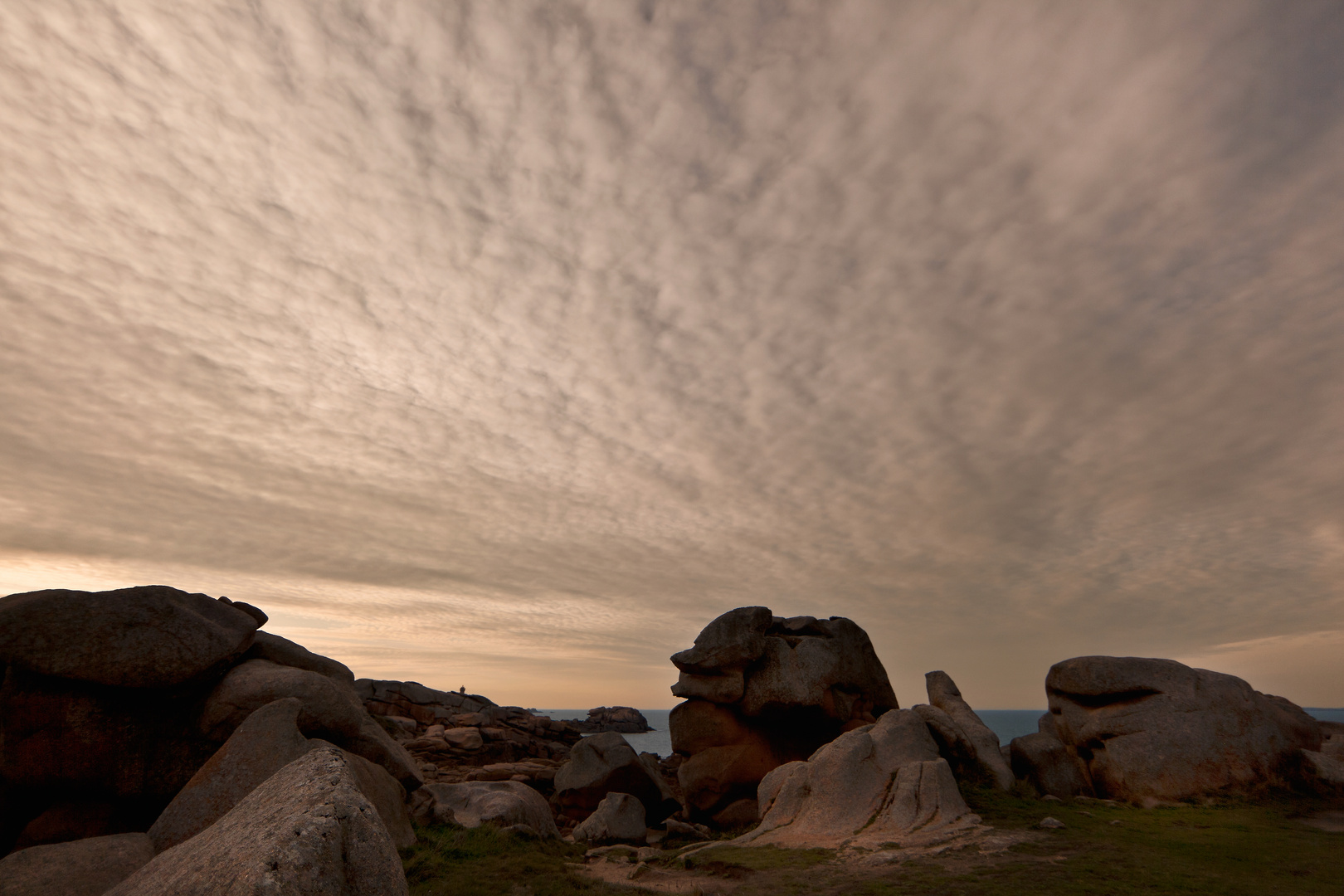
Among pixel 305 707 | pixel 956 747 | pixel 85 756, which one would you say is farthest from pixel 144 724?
pixel 956 747

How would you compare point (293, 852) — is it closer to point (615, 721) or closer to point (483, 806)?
point (483, 806)

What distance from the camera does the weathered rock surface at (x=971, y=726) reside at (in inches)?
944

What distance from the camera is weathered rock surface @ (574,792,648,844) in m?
24.0

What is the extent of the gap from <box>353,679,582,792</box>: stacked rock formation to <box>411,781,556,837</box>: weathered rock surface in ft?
33.6

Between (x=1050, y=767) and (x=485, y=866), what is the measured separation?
21152mm

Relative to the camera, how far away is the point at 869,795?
67.0ft

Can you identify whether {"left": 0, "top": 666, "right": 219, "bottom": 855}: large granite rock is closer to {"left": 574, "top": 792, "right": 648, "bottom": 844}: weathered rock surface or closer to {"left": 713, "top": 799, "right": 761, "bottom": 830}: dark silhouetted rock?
{"left": 574, "top": 792, "right": 648, "bottom": 844}: weathered rock surface

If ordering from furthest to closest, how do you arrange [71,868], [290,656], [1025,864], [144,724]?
1. [290,656]
2. [144,724]
3. [1025,864]
4. [71,868]

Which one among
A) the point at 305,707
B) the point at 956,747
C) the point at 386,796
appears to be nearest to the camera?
the point at 386,796

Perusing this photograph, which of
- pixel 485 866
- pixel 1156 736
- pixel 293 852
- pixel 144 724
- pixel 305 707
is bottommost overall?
pixel 485 866

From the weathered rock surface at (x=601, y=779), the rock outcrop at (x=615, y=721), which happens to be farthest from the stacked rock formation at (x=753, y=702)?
the rock outcrop at (x=615, y=721)

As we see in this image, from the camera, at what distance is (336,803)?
6.36m

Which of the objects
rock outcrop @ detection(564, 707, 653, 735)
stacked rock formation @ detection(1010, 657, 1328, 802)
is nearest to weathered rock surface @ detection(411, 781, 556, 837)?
stacked rock formation @ detection(1010, 657, 1328, 802)

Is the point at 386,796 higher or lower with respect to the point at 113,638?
lower
